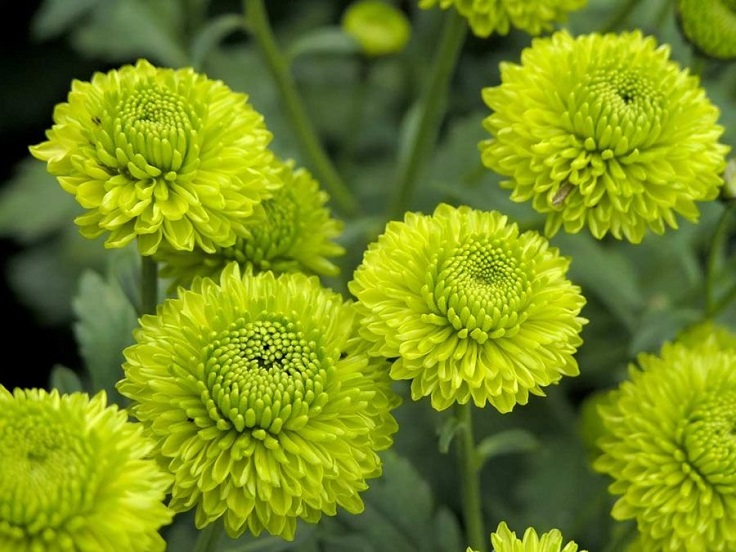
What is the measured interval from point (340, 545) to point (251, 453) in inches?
14.4

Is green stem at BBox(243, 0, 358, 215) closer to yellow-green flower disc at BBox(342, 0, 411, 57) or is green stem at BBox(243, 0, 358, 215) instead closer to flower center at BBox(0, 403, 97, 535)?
yellow-green flower disc at BBox(342, 0, 411, 57)

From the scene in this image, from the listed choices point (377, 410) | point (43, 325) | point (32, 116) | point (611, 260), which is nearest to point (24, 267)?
point (43, 325)

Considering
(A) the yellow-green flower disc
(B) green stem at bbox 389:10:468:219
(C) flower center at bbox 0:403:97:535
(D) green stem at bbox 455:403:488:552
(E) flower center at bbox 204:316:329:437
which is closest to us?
(C) flower center at bbox 0:403:97:535

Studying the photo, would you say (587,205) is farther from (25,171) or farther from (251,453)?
(25,171)

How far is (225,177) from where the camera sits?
51.1 inches

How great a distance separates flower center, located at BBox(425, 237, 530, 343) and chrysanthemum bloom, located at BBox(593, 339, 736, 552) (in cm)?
28

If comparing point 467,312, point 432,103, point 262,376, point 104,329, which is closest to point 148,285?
point 104,329

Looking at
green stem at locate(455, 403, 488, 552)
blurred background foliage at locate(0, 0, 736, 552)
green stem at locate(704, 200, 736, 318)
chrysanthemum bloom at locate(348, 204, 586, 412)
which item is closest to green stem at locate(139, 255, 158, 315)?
blurred background foliage at locate(0, 0, 736, 552)

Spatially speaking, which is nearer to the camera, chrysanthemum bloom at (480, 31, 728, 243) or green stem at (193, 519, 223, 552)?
green stem at (193, 519, 223, 552)

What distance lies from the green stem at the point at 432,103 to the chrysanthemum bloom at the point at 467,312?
1.71ft

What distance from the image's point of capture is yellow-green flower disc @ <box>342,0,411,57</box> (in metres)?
2.20

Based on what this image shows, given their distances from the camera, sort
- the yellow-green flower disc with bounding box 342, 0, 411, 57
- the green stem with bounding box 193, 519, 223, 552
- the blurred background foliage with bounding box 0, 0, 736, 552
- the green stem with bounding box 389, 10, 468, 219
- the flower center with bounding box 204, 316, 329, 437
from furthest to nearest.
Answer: the yellow-green flower disc with bounding box 342, 0, 411, 57 → the green stem with bounding box 389, 10, 468, 219 → the blurred background foliage with bounding box 0, 0, 736, 552 → the green stem with bounding box 193, 519, 223, 552 → the flower center with bounding box 204, 316, 329, 437

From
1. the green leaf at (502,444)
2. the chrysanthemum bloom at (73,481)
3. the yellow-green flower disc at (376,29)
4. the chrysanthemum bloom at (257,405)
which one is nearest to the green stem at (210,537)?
the chrysanthemum bloom at (257,405)

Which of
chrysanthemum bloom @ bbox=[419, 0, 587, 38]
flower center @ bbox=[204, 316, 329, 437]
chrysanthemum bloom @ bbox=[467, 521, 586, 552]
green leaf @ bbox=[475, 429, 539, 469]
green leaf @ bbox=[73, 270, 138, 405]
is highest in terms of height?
chrysanthemum bloom @ bbox=[419, 0, 587, 38]
